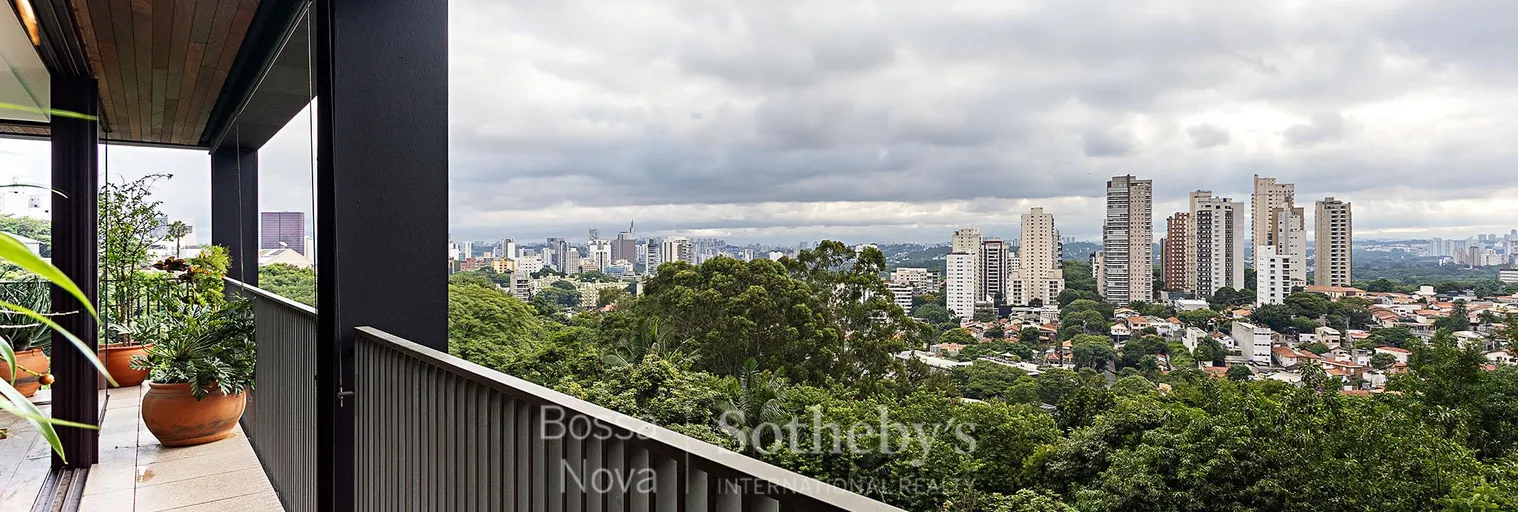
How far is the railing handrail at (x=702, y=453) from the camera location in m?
0.65

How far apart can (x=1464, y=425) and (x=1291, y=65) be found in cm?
358

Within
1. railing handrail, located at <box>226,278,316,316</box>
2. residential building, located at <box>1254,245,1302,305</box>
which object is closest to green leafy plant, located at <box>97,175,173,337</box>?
railing handrail, located at <box>226,278,316,316</box>

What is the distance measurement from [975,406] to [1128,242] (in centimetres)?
260

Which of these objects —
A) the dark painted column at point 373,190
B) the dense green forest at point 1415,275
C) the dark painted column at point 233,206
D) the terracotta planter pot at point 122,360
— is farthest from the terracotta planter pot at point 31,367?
the dense green forest at point 1415,275

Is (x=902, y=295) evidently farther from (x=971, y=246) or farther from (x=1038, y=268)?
(x=1038, y=268)

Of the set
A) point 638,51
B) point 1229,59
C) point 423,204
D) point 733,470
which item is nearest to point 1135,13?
point 1229,59

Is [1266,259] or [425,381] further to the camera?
[1266,259]

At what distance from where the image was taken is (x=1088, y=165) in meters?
10.3

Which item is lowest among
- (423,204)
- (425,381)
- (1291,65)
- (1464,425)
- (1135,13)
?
(1464,425)

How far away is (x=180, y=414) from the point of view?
3553 mm

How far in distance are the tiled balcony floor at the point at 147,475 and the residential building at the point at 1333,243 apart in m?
6.55

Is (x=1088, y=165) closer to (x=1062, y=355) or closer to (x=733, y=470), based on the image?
(x=1062, y=355)

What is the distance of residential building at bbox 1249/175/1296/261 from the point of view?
682 centimetres

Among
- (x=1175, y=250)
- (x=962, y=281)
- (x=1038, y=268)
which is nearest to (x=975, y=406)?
(x=962, y=281)
